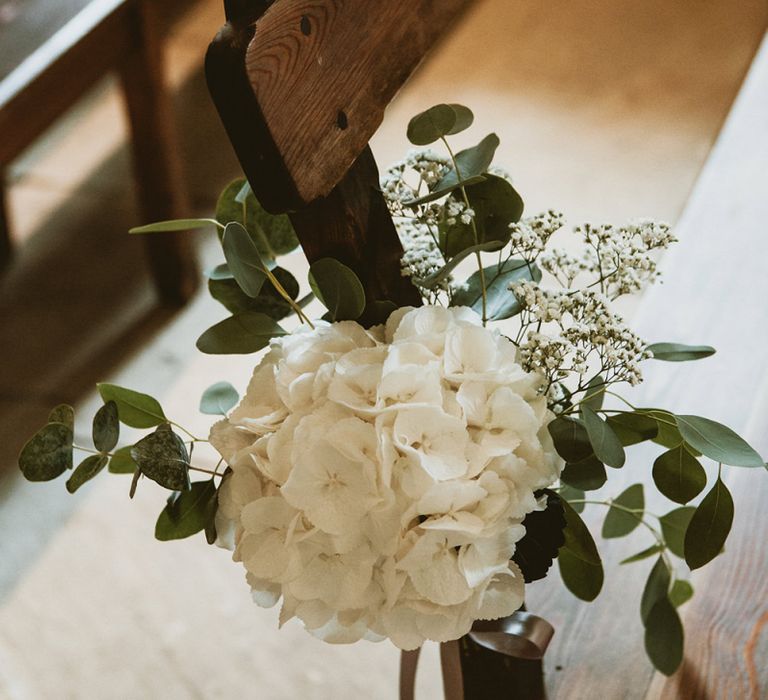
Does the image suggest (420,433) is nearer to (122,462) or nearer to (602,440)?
(602,440)

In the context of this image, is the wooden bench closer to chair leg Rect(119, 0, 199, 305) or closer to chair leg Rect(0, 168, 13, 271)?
chair leg Rect(119, 0, 199, 305)

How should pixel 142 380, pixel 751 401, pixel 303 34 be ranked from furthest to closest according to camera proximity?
pixel 142 380 < pixel 751 401 < pixel 303 34

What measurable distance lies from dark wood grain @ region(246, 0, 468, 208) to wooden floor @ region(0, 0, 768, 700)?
519 mm

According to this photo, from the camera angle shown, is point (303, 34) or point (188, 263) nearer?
point (303, 34)

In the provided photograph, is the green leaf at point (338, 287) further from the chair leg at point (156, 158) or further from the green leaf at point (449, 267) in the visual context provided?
the chair leg at point (156, 158)

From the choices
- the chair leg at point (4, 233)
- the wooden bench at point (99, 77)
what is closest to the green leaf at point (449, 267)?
the wooden bench at point (99, 77)

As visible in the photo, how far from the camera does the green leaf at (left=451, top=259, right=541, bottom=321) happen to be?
0.75m

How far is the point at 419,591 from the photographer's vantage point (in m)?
0.61

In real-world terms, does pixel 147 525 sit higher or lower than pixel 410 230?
lower

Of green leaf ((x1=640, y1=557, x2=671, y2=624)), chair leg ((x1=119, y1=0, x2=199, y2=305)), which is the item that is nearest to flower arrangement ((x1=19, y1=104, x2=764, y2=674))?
green leaf ((x1=640, y1=557, x2=671, y2=624))

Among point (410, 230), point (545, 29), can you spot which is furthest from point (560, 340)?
point (545, 29)

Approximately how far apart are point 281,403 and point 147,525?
1377 millimetres

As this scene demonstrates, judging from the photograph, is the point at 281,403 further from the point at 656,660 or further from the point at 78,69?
the point at 78,69

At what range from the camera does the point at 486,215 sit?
0.75 metres
